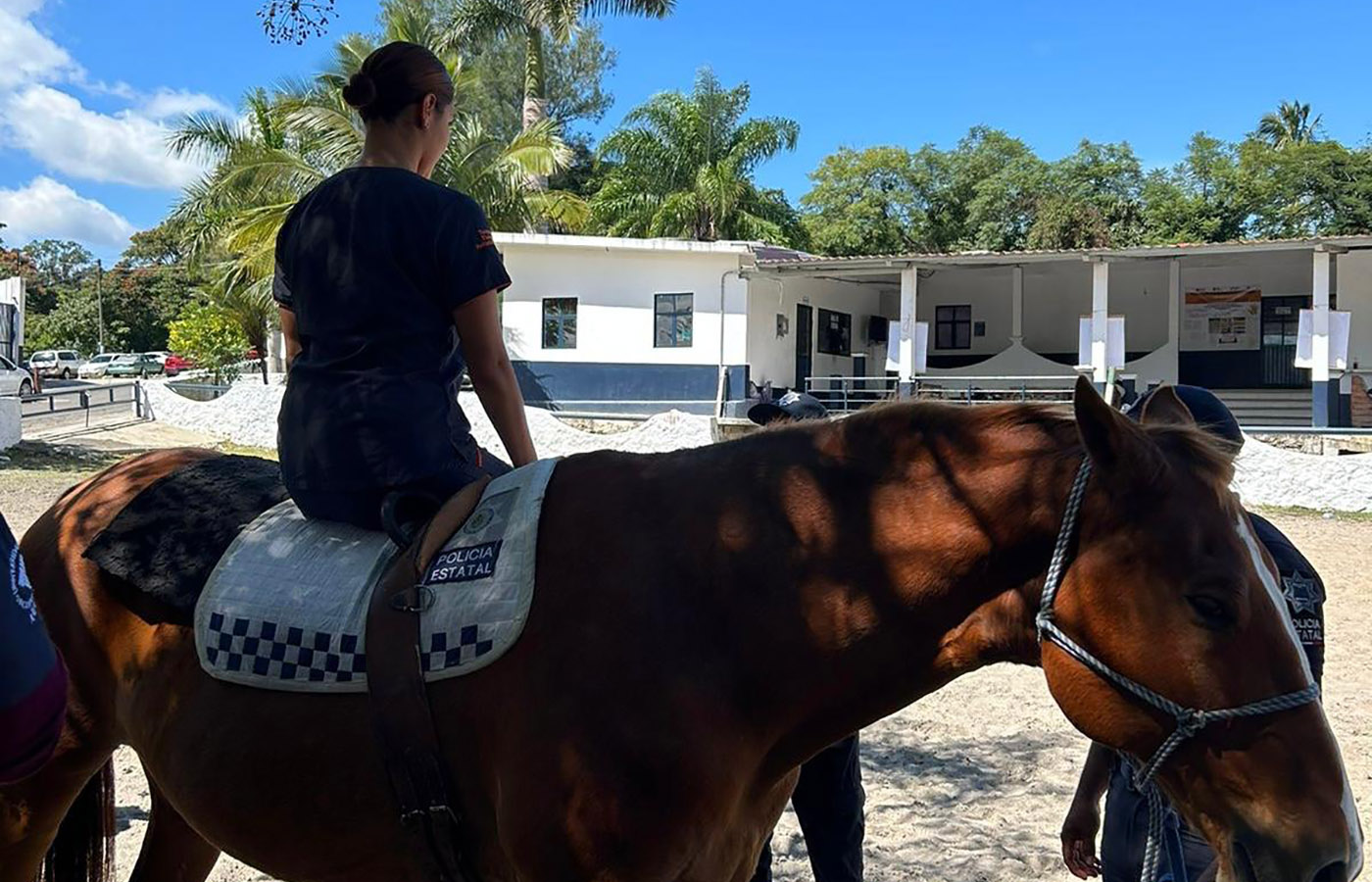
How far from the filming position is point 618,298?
2528cm

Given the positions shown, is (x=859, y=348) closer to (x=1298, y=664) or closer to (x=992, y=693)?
(x=992, y=693)

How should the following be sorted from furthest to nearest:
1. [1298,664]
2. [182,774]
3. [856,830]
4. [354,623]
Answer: [856,830] < [182,774] < [354,623] < [1298,664]

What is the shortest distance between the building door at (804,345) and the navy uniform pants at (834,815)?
22.7 meters

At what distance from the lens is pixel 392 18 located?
24.2m

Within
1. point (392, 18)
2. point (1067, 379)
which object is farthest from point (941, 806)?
point (392, 18)

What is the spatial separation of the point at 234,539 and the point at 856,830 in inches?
85.8

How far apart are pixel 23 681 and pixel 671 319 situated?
23945 millimetres

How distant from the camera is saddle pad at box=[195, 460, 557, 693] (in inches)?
84.1

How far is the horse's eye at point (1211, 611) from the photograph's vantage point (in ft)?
5.86

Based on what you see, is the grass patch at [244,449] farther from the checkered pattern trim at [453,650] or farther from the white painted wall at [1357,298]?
the white painted wall at [1357,298]

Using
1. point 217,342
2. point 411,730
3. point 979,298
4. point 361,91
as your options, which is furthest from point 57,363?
point 411,730

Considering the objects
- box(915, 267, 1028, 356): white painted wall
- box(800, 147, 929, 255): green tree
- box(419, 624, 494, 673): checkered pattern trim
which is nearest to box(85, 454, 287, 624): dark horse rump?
box(419, 624, 494, 673): checkered pattern trim

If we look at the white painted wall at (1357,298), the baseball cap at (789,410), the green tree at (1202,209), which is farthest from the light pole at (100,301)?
the baseball cap at (789,410)

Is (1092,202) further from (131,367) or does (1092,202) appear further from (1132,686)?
(131,367)
